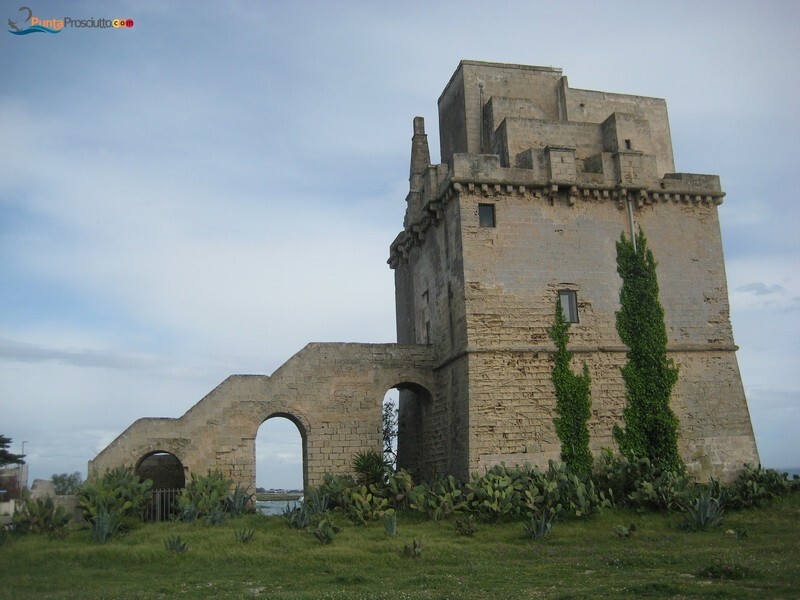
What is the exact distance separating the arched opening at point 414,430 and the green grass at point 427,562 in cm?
499

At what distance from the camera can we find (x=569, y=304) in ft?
70.7

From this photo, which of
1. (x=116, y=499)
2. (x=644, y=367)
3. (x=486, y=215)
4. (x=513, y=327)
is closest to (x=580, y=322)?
(x=513, y=327)

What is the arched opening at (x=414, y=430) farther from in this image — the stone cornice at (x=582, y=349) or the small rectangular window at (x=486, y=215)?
the small rectangular window at (x=486, y=215)

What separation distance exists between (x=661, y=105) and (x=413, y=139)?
799cm

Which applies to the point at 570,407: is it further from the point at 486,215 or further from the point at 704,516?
the point at 486,215

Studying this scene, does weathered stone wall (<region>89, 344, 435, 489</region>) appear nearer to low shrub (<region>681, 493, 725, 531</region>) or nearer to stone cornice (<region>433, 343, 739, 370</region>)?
stone cornice (<region>433, 343, 739, 370</region>)

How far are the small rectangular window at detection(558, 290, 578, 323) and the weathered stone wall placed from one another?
4.27 meters

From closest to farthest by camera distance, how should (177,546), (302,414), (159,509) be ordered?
(177,546) < (159,509) < (302,414)

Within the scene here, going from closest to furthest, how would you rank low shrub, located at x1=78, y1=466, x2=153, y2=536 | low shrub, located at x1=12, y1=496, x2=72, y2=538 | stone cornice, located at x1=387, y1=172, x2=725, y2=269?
low shrub, located at x1=12, y1=496, x2=72, y2=538 < low shrub, located at x1=78, y1=466, x2=153, y2=536 < stone cornice, located at x1=387, y1=172, x2=725, y2=269

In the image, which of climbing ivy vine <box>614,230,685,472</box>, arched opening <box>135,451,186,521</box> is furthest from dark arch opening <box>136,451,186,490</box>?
climbing ivy vine <box>614,230,685,472</box>

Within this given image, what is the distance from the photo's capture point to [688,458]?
2103 centimetres

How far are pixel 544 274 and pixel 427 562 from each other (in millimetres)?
9599

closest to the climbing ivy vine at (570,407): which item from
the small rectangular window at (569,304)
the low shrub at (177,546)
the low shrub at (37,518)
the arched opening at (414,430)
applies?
the small rectangular window at (569,304)

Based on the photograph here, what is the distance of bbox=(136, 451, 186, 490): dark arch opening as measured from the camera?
944 inches
